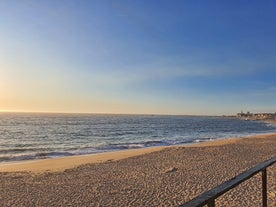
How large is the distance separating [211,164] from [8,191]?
9.65 metres

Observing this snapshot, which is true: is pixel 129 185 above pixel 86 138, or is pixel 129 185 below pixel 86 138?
above

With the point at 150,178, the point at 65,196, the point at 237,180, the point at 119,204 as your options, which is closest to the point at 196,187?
the point at 150,178

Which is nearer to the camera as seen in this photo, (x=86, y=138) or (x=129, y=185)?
(x=129, y=185)

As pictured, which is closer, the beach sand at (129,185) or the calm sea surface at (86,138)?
the beach sand at (129,185)

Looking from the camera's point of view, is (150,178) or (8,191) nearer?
(8,191)

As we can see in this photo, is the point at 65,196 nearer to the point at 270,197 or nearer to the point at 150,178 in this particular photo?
the point at 150,178

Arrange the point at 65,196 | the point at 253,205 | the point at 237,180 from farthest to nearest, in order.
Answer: the point at 65,196 → the point at 253,205 → the point at 237,180

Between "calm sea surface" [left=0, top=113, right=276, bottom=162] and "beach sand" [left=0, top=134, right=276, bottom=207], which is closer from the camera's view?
"beach sand" [left=0, top=134, right=276, bottom=207]

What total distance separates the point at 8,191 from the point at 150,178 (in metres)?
5.24

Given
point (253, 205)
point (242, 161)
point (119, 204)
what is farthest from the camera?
point (242, 161)

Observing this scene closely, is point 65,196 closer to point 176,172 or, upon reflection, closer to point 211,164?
point 176,172

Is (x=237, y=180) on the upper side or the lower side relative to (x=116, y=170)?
upper

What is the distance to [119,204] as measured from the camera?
8.85m

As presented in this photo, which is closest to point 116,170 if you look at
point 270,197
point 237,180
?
point 270,197
